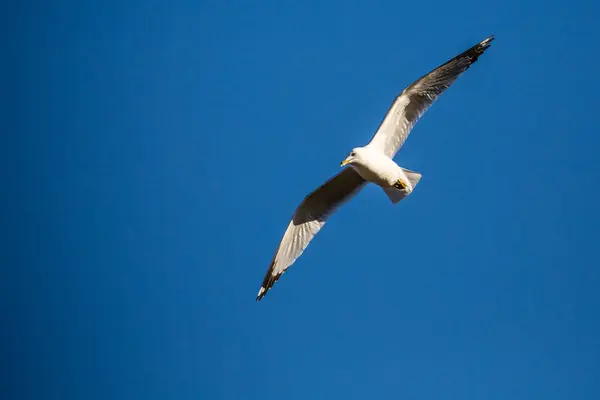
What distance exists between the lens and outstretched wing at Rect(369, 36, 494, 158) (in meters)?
8.85

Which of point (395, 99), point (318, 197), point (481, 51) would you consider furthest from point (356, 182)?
point (481, 51)

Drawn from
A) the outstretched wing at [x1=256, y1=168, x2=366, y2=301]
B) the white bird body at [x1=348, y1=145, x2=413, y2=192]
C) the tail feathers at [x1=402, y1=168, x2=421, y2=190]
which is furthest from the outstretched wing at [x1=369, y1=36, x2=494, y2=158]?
the outstretched wing at [x1=256, y1=168, x2=366, y2=301]

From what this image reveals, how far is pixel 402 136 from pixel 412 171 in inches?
16.2

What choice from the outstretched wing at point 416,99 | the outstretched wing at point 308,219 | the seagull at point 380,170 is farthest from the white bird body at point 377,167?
the outstretched wing at point 308,219

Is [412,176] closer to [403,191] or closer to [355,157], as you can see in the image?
[403,191]

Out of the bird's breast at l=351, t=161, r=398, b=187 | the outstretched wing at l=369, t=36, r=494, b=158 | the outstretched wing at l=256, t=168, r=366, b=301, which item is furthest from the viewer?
the outstretched wing at l=256, t=168, r=366, b=301

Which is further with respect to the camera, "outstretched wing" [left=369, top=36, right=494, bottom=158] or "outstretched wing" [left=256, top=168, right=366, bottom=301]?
"outstretched wing" [left=256, top=168, right=366, bottom=301]

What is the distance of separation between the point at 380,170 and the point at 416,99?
0.75 meters

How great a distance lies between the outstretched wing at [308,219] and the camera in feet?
30.8

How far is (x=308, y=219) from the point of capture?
948 cm

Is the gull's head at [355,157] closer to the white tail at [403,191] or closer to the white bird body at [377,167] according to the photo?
the white bird body at [377,167]

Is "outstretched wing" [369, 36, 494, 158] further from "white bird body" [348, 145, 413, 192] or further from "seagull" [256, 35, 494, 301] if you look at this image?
"white bird body" [348, 145, 413, 192]

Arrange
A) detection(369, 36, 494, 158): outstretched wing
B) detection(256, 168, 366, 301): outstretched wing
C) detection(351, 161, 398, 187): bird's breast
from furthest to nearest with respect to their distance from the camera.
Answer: detection(256, 168, 366, 301): outstretched wing, detection(369, 36, 494, 158): outstretched wing, detection(351, 161, 398, 187): bird's breast

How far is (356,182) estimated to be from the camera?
9.39m
